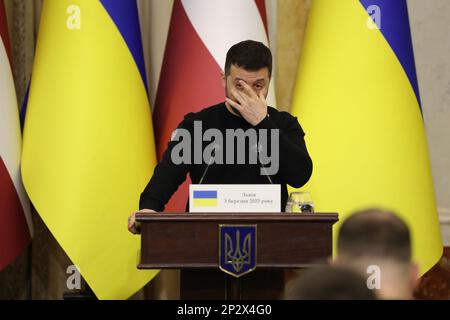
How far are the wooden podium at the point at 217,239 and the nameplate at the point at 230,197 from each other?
0.15 ft

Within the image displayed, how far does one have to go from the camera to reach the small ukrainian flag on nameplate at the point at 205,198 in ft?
8.89

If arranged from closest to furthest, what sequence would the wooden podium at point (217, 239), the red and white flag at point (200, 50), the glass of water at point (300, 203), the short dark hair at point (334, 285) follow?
the short dark hair at point (334, 285), the wooden podium at point (217, 239), the glass of water at point (300, 203), the red and white flag at point (200, 50)

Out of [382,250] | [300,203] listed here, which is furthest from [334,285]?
[300,203]

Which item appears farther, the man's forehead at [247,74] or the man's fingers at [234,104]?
the man's forehead at [247,74]

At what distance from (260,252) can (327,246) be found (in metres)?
0.22

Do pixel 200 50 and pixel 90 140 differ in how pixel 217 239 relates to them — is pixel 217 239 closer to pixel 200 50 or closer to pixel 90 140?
pixel 90 140

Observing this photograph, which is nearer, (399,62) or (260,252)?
(260,252)

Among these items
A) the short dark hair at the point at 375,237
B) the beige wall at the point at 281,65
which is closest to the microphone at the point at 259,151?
the beige wall at the point at 281,65

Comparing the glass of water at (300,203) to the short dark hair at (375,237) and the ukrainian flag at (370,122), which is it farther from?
the short dark hair at (375,237)

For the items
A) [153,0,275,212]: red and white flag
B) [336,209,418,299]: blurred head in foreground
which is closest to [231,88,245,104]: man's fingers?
[153,0,275,212]: red and white flag

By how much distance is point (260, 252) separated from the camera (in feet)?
8.89
